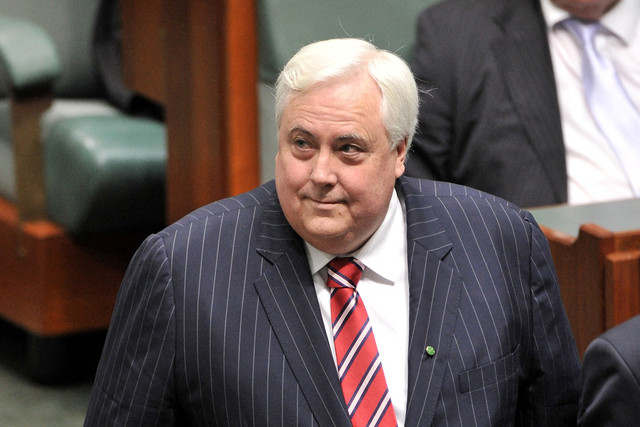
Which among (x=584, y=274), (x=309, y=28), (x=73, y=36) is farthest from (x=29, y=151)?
(x=584, y=274)

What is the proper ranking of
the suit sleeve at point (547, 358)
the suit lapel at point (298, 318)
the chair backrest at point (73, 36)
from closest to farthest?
1. the suit lapel at point (298, 318)
2. the suit sleeve at point (547, 358)
3. the chair backrest at point (73, 36)

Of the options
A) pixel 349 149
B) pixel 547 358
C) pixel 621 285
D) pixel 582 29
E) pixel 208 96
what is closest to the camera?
pixel 349 149

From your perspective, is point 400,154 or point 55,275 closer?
point 400,154

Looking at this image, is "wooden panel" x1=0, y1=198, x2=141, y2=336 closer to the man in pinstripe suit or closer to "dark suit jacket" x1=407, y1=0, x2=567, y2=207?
"dark suit jacket" x1=407, y1=0, x2=567, y2=207

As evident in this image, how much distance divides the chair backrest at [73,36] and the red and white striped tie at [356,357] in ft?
4.58

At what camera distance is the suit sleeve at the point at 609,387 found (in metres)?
0.89

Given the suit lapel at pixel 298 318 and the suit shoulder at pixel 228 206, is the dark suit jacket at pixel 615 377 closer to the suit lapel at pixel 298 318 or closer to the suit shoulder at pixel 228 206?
the suit lapel at pixel 298 318

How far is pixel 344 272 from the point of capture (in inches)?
41.3

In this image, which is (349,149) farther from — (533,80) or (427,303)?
(533,80)

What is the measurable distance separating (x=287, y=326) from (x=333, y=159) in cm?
17

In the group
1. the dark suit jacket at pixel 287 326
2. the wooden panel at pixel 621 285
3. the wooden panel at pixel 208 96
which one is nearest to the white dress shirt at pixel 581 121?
the wooden panel at pixel 621 285

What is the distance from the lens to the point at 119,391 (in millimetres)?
1006

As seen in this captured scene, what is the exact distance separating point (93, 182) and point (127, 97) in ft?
0.93

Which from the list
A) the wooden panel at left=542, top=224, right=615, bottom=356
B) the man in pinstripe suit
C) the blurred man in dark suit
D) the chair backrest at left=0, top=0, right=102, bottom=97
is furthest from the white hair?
the chair backrest at left=0, top=0, right=102, bottom=97
